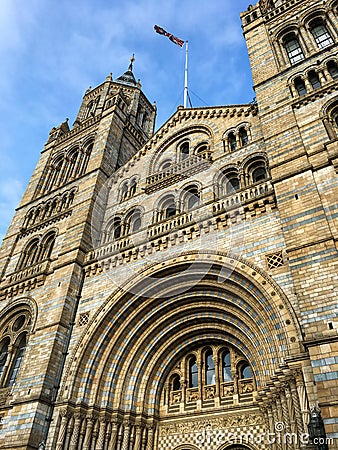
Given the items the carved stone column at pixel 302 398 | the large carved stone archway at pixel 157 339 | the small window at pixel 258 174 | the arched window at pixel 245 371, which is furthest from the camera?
the small window at pixel 258 174

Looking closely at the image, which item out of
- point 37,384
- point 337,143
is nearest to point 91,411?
point 37,384

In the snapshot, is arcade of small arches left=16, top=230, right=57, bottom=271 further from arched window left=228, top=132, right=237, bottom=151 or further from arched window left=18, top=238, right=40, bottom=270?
arched window left=228, top=132, right=237, bottom=151

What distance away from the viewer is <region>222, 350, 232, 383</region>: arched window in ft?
39.0

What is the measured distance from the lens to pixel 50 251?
1777 cm

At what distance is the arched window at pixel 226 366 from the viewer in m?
11.9

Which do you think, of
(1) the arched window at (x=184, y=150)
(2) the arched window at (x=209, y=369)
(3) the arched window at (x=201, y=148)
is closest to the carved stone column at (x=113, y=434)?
(2) the arched window at (x=209, y=369)

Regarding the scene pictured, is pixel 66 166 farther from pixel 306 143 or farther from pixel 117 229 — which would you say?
pixel 306 143

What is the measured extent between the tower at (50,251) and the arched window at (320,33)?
11.1 meters

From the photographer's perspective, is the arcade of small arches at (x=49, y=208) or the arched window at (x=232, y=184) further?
the arcade of small arches at (x=49, y=208)

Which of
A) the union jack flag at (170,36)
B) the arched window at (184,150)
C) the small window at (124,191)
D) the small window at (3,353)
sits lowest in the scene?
the small window at (3,353)

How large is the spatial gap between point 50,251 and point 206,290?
8.91 meters

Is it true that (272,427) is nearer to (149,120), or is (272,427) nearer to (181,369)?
(181,369)

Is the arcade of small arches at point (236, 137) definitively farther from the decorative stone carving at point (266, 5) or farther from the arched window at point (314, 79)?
the decorative stone carving at point (266, 5)

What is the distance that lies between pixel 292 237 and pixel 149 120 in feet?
67.9
